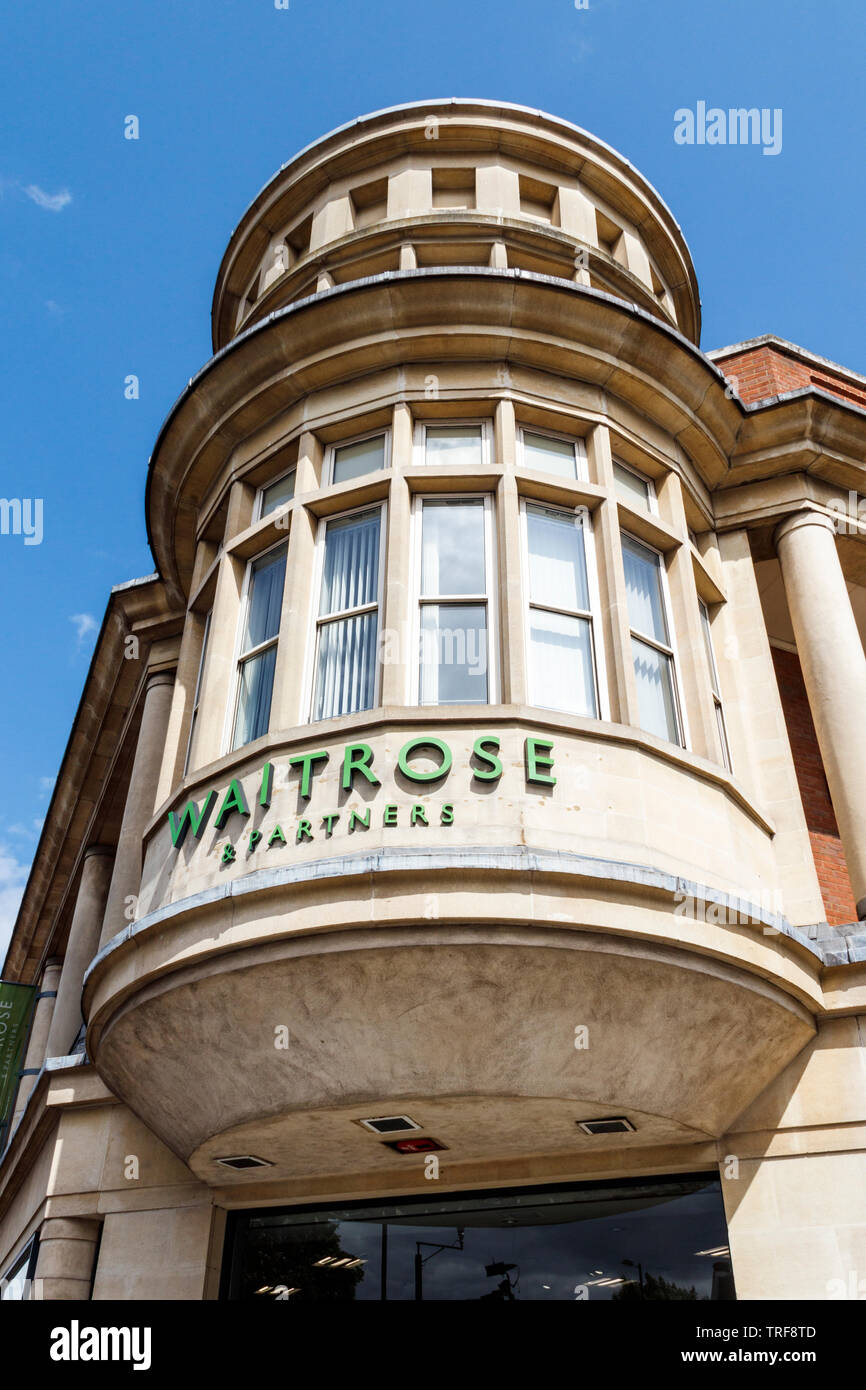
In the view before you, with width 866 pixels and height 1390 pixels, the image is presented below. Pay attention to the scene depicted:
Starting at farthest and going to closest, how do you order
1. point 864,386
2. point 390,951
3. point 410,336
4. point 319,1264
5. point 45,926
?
point 45,926
point 864,386
point 410,336
point 319,1264
point 390,951

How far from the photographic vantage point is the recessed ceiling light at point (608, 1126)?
7802 mm

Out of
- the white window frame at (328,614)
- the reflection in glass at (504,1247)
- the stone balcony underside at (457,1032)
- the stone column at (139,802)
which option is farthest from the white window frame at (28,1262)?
the white window frame at (328,614)

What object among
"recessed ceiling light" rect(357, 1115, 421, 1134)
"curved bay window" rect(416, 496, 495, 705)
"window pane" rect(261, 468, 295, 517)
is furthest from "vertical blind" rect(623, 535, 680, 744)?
"recessed ceiling light" rect(357, 1115, 421, 1134)

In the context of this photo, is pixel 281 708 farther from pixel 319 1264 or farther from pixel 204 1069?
pixel 319 1264

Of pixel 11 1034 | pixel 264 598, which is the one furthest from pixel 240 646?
pixel 11 1034

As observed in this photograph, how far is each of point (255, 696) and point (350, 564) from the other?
1379 mm

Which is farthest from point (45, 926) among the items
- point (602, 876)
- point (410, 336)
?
point (602, 876)

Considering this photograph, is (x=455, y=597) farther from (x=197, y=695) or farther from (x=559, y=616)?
(x=197, y=695)

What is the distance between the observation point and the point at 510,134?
1246 centimetres

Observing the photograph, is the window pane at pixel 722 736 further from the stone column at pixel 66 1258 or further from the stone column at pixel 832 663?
the stone column at pixel 66 1258

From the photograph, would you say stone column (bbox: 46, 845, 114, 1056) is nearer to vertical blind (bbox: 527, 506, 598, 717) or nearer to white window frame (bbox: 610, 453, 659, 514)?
vertical blind (bbox: 527, 506, 598, 717)

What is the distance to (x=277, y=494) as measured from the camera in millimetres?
10305

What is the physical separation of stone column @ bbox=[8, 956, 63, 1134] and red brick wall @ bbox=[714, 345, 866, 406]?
1524 cm
